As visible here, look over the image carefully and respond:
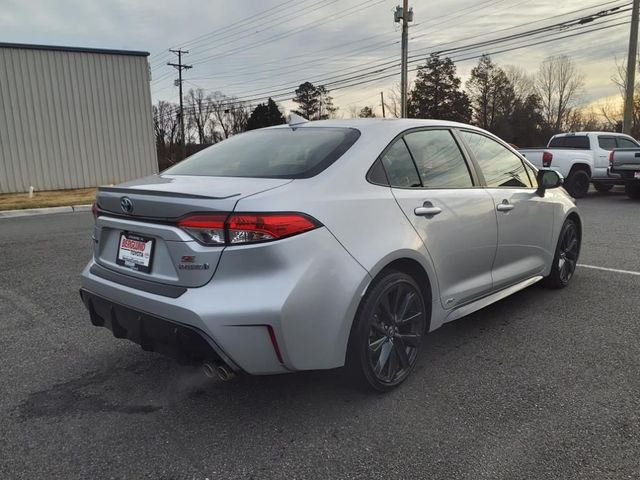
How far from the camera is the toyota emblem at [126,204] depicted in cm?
276

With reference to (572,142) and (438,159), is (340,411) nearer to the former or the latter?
(438,159)

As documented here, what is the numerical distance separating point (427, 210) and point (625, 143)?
15.3m

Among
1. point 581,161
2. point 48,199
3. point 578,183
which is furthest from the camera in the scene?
point 48,199

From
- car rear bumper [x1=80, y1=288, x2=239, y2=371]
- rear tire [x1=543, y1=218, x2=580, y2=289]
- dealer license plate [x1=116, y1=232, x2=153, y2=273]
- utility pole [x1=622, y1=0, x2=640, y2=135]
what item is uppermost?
utility pole [x1=622, y1=0, x2=640, y2=135]

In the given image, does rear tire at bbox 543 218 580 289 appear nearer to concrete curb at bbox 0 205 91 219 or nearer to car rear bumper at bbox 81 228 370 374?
car rear bumper at bbox 81 228 370 374

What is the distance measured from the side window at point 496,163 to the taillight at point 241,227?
198 cm

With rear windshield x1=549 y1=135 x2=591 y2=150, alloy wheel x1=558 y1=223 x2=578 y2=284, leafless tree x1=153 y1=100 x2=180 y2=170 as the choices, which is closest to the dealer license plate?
alloy wheel x1=558 y1=223 x2=578 y2=284

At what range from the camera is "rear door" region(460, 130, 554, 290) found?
388cm

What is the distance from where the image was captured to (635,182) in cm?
1322

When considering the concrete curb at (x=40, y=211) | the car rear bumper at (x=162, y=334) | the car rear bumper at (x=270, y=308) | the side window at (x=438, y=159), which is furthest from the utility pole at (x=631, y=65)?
the car rear bumper at (x=162, y=334)

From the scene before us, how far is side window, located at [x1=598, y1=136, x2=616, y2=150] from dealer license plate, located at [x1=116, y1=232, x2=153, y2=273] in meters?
15.1

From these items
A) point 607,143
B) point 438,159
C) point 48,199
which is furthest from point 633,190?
point 48,199

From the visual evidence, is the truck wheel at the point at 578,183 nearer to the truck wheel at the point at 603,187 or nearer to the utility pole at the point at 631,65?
the truck wheel at the point at 603,187

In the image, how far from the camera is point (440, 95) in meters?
67.9
